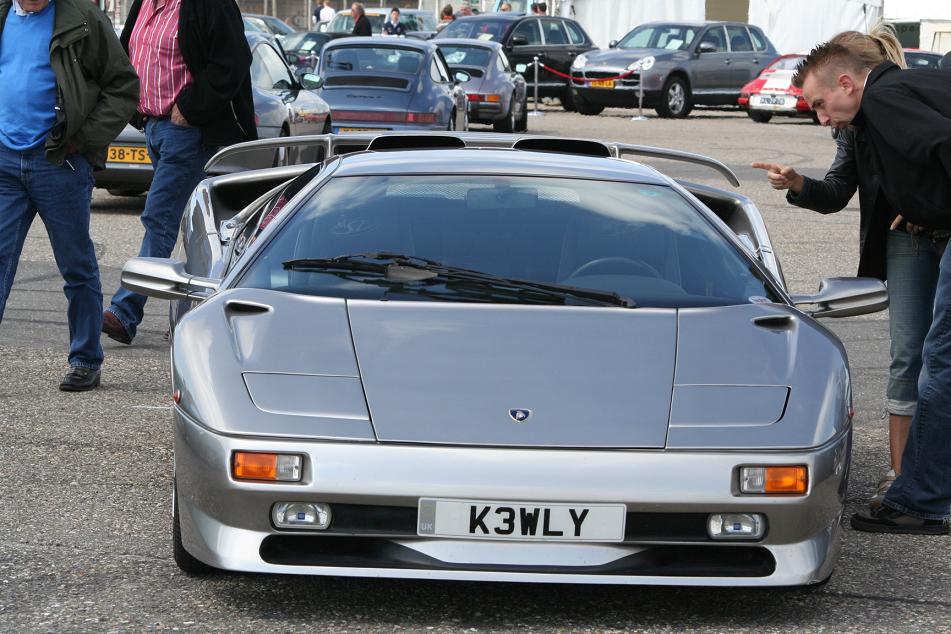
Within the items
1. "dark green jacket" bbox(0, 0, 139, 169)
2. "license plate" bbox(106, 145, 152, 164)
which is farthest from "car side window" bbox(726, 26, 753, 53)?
"dark green jacket" bbox(0, 0, 139, 169)

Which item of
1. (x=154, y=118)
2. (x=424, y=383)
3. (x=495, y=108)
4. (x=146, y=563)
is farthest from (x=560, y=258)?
(x=495, y=108)

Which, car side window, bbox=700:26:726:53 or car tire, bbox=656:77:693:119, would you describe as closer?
car tire, bbox=656:77:693:119

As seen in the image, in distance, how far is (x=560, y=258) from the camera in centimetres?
461

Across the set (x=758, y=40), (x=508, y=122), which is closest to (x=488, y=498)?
(x=508, y=122)

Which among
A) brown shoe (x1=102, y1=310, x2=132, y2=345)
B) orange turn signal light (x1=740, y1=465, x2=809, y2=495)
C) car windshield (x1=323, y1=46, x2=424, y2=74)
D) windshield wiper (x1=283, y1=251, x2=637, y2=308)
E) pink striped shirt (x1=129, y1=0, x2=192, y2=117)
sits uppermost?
pink striped shirt (x1=129, y1=0, x2=192, y2=117)

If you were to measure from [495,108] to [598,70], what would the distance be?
5.70 metres

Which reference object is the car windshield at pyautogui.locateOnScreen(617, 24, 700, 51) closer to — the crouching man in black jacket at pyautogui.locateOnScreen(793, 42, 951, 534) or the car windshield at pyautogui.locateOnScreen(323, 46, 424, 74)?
the car windshield at pyautogui.locateOnScreen(323, 46, 424, 74)

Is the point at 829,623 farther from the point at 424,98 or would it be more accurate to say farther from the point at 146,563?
the point at 424,98

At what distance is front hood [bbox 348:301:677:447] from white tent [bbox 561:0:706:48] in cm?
3428

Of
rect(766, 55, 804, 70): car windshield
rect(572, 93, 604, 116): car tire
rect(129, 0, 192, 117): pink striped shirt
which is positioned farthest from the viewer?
rect(572, 93, 604, 116): car tire

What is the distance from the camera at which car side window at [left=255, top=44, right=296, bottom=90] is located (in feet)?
43.7

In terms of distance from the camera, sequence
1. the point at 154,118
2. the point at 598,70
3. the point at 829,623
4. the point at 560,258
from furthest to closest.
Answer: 1. the point at 598,70
2. the point at 154,118
3. the point at 560,258
4. the point at 829,623

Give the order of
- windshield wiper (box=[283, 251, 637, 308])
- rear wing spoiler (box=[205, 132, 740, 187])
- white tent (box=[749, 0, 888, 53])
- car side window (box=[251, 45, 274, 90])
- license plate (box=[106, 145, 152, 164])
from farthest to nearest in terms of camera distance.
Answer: white tent (box=[749, 0, 888, 53]) < car side window (box=[251, 45, 274, 90]) < license plate (box=[106, 145, 152, 164]) < rear wing spoiler (box=[205, 132, 740, 187]) < windshield wiper (box=[283, 251, 637, 308])

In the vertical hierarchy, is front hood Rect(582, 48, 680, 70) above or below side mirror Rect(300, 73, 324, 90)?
below
